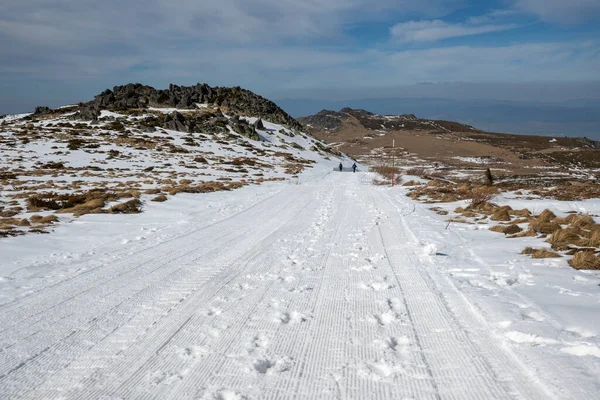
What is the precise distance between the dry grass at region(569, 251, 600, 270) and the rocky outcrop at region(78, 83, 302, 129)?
9104 centimetres

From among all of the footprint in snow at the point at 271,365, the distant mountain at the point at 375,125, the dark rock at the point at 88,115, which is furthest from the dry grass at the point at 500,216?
the distant mountain at the point at 375,125

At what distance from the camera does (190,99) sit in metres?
97.7

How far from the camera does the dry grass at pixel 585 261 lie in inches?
241

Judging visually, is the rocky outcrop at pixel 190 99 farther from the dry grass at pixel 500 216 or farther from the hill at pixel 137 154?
the dry grass at pixel 500 216

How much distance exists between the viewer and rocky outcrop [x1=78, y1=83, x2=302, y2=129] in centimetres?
9550

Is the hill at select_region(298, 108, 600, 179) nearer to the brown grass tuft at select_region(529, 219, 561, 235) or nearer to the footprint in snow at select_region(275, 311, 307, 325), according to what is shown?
the brown grass tuft at select_region(529, 219, 561, 235)

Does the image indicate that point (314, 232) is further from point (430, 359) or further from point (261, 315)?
point (430, 359)

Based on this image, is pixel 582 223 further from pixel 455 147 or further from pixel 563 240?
pixel 455 147

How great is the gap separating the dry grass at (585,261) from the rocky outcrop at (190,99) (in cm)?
9104

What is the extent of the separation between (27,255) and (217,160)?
1554 inches

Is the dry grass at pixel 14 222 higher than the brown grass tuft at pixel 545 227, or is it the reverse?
the brown grass tuft at pixel 545 227

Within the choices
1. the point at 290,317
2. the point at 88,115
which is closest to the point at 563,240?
the point at 290,317

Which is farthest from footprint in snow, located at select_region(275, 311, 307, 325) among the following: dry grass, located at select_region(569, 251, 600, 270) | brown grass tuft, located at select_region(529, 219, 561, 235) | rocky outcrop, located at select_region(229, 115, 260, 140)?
rocky outcrop, located at select_region(229, 115, 260, 140)

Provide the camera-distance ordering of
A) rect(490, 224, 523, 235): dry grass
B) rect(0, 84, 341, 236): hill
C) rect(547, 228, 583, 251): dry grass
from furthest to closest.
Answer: rect(0, 84, 341, 236): hill < rect(490, 224, 523, 235): dry grass < rect(547, 228, 583, 251): dry grass
